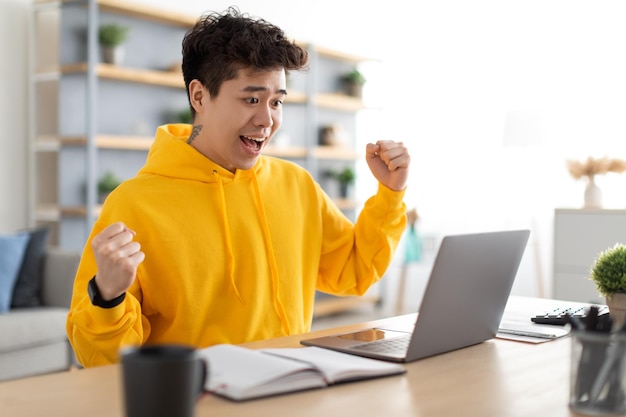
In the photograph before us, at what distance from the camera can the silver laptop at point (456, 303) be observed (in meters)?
1.27

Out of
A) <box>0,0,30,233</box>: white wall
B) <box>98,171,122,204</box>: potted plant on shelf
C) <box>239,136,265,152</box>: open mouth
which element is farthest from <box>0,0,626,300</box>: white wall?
<box>239,136,265,152</box>: open mouth

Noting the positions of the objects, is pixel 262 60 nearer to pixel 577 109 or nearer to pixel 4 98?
pixel 4 98

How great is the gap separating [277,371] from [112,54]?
3.89 meters

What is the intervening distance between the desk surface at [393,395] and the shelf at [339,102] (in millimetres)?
4918

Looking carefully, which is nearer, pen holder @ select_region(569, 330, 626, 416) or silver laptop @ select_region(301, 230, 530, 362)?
pen holder @ select_region(569, 330, 626, 416)

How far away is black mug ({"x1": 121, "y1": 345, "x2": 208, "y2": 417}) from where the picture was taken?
2.38 feet

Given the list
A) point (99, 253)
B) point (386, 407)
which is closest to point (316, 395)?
point (386, 407)

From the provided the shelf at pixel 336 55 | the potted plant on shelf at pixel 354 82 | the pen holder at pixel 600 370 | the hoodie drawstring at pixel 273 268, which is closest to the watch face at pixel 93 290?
the hoodie drawstring at pixel 273 268

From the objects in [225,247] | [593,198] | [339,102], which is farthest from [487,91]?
[225,247]

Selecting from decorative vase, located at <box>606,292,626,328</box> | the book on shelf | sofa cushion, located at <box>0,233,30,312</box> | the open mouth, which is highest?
the open mouth

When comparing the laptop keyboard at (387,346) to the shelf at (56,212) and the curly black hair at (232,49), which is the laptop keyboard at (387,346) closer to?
the curly black hair at (232,49)

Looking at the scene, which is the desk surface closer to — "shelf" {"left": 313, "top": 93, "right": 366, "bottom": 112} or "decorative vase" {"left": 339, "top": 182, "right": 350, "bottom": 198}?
"shelf" {"left": 313, "top": 93, "right": 366, "bottom": 112}

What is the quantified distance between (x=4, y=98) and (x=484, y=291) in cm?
393

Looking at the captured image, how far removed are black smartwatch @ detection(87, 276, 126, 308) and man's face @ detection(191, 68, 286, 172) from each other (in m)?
0.55
